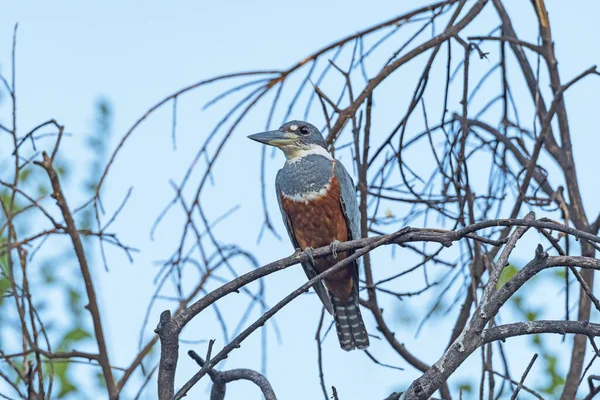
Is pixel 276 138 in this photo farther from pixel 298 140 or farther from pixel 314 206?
pixel 314 206

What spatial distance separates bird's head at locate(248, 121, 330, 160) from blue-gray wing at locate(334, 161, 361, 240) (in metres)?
0.25

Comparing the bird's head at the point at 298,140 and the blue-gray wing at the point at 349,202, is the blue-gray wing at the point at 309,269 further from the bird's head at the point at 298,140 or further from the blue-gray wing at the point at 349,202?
the blue-gray wing at the point at 349,202

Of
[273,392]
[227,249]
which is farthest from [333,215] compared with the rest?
[273,392]

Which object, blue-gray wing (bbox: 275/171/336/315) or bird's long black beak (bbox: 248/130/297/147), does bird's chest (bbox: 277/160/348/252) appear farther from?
bird's long black beak (bbox: 248/130/297/147)

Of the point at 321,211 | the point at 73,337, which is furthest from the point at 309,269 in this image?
the point at 73,337

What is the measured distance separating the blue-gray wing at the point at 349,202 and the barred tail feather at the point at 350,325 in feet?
1.27

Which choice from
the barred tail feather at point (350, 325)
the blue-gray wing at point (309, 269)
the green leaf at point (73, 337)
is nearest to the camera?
the blue-gray wing at point (309, 269)

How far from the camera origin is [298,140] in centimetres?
491

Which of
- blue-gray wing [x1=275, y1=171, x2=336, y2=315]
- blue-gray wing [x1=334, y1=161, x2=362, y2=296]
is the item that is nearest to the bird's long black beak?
blue-gray wing [x1=275, y1=171, x2=336, y2=315]

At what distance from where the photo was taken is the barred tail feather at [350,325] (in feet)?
15.6

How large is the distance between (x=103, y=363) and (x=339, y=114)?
1304 millimetres

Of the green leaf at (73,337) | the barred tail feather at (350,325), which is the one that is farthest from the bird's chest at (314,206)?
the green leaf at (73,337)

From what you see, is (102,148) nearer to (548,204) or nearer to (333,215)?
(333,215)

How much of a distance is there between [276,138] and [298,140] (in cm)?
20
